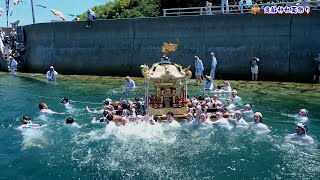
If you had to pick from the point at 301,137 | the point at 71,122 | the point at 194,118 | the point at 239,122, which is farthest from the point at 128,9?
the point at 301,137

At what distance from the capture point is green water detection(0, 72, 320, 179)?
12523 millimetres

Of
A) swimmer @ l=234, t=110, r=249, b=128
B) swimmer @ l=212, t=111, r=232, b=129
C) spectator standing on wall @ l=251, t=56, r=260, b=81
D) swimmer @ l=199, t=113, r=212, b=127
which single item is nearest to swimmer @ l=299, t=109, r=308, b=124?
swimmer @ l=234, t=110, r=249, b=128

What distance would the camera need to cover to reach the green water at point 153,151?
12523 mm

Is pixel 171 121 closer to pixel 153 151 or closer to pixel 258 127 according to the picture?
pixel 153 151

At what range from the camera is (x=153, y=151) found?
47.0 ft

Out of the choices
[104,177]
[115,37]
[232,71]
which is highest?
[115,37]

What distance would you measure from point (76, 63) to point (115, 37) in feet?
16.2

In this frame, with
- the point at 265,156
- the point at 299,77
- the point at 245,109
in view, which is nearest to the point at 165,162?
the point at 265,156

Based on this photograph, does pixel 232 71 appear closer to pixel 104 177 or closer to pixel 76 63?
pixel 76 63

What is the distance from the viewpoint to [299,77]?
28.2m

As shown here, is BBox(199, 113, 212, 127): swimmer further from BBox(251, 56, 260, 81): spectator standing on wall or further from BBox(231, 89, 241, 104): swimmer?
BBox(251, 56, 260, 81): spectator standing on wall

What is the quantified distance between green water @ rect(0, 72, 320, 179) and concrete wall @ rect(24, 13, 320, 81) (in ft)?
23.5

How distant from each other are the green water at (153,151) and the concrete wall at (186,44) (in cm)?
716

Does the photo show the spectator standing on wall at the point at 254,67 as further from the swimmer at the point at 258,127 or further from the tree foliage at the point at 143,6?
the tree foliage at the point at 143,6
